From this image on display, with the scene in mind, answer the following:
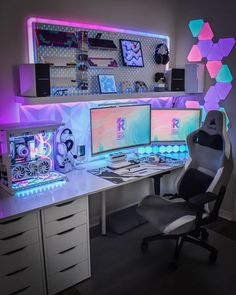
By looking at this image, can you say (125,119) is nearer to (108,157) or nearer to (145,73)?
(108,157)

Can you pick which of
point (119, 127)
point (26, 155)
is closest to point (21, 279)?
point (26, 155)

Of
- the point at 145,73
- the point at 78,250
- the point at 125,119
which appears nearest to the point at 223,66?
the point at 145,73

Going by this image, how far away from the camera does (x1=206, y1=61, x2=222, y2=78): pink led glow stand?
314cm

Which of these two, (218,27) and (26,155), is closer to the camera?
(26,155)

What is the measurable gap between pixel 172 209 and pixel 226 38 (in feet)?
5.86

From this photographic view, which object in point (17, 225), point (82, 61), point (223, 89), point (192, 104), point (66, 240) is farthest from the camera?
point (192, 104)

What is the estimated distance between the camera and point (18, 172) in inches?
87.4

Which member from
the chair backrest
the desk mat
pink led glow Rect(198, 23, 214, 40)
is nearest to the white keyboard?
the desk mat

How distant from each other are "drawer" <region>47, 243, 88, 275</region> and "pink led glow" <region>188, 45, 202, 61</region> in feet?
7.59

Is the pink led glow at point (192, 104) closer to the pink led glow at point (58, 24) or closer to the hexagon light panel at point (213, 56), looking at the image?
the hexagon light panel at point (213, 56)

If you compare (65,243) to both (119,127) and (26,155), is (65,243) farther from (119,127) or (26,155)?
(119,127)

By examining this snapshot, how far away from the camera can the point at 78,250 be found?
7.28 ft

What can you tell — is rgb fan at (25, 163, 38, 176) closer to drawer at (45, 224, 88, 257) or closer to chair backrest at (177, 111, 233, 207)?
drawer at (45, 224, 88, 257)

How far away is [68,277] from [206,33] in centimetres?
269
